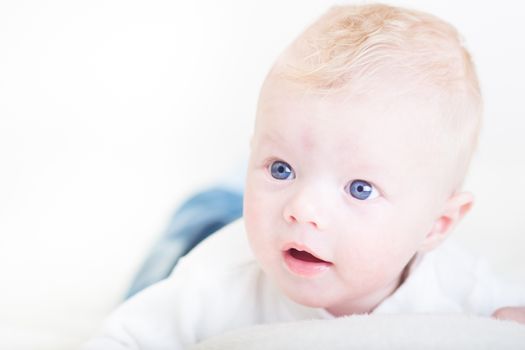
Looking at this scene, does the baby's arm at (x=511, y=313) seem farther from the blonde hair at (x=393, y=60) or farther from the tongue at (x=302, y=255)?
the tongue at (x=302, y=255)

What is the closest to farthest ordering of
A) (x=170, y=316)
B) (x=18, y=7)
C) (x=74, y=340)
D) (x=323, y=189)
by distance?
(x=323, y=189)
(x=170, y=316)
(x=74, y=340)
(x=18, y=7)

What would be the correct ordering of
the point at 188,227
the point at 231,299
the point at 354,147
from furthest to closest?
the point at 188,227 → the point at 231,299 → the point at 354,147

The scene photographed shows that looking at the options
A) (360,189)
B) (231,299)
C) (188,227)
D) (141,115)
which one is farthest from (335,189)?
(141,115)

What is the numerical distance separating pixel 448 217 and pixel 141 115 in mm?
1106

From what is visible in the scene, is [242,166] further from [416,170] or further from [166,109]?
[416,170]

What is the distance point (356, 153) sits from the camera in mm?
1044

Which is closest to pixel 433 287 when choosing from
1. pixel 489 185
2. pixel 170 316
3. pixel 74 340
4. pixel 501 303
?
pixel 501 303

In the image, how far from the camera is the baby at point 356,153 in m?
1.05

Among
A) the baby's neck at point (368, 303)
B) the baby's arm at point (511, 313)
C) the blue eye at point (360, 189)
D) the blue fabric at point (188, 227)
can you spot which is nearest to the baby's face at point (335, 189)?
the blue eye at point (360, 189)

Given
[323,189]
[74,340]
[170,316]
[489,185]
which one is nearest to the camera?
[323,189]

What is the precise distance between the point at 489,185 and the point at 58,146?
936 millimetres

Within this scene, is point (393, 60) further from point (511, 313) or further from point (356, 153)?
point (511, 313)

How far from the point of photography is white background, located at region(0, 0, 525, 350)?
171 centimetres

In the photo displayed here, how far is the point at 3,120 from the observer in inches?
80.0
